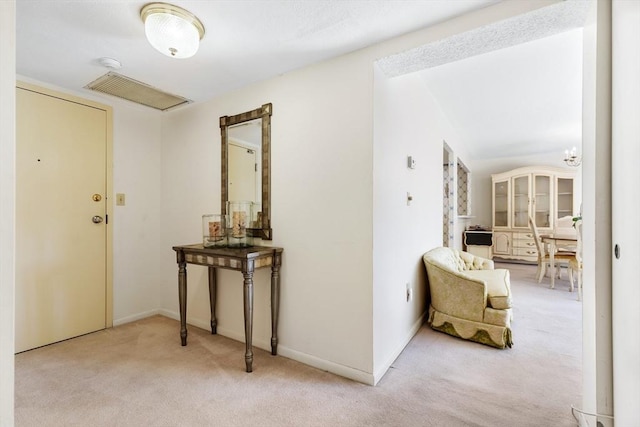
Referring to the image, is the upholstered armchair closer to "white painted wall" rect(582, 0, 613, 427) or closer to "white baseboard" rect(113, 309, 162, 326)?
"white painted wall" rect(582, 0, 613, 427)

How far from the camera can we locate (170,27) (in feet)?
5.16

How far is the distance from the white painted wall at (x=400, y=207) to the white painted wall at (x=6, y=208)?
1652 mm

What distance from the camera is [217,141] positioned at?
9.04 ft

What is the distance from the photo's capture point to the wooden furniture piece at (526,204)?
232 inches

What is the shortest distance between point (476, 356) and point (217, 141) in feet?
9.37

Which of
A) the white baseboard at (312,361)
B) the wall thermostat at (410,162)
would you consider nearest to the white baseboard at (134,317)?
the white baseboard at (312,361)

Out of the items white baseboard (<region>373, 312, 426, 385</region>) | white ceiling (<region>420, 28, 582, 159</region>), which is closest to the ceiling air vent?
white ceiling (<region>420, 28, 582, 159</region>)

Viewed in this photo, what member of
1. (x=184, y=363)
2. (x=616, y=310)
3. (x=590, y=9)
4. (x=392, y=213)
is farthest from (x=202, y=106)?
(x=616, y=310)

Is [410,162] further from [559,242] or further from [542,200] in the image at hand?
[542,200]

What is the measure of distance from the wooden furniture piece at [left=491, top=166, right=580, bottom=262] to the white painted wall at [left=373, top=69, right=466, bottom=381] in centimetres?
391

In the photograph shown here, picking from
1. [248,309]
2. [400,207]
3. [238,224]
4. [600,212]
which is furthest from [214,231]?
[600,212]

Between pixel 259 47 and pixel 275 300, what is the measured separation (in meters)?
1.79

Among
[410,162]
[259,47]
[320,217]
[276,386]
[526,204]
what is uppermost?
[259,47]

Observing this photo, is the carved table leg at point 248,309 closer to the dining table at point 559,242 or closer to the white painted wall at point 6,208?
the white painted wall at point 6,208
